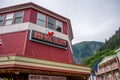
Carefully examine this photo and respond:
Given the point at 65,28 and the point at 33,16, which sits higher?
the point at 33,16

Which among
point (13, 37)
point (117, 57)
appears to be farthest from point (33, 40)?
point (117, 57)

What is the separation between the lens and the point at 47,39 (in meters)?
15.5

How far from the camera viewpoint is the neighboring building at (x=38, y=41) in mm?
11766

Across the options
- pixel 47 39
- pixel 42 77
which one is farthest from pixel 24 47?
pixel 42 77

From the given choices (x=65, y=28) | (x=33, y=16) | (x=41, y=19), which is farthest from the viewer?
(x=65, y=28)

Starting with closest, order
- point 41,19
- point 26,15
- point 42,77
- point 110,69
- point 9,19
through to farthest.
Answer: point 42,77 → point 26,15 → point 9,19 → point 41,19 → point 110,69

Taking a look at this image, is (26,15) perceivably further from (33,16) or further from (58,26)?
(58,26)

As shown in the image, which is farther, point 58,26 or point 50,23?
point 58,26

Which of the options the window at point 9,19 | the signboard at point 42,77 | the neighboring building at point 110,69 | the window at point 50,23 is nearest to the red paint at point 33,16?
the window at point 50,23

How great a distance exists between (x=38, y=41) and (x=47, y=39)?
115cm

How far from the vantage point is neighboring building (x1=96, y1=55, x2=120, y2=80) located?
3385 centimetres

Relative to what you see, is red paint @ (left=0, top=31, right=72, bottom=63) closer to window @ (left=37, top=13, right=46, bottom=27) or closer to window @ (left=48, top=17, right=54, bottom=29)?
window @ (left=37, top=13, right=46, bottom=27)

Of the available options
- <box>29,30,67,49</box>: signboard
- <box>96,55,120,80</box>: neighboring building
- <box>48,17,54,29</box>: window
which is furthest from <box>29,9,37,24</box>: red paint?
<box>96,55,120,80</box>: neighboring building

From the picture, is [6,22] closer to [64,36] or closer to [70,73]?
[64,36]
